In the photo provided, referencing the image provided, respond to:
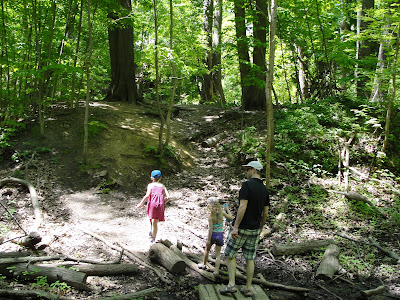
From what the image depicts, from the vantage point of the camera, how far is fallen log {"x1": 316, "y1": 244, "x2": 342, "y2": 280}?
5496mm

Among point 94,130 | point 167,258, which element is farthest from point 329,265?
point 94,130

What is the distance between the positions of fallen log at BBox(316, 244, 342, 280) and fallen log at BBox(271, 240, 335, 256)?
10.5 inches

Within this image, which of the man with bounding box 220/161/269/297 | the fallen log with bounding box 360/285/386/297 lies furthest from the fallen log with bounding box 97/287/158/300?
the fallen log with bounding box 360/285/386/297

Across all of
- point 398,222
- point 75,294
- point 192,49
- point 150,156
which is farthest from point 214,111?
point 75,294

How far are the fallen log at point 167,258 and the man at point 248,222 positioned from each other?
1018mm

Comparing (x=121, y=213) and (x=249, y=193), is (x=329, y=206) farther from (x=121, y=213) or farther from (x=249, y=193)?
(x=121, y=213)

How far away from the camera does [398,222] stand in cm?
732

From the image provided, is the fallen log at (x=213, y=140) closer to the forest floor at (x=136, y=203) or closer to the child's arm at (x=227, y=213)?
the forest floor at (x=136, y=203)

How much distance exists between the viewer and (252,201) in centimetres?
456

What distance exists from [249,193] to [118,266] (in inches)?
101

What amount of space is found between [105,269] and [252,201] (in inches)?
106

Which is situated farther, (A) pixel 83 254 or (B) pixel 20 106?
A: (B) pixel 20 106

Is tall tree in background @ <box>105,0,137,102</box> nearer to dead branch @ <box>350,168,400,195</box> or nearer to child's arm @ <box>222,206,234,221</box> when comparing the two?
dead branch @ <box>350,168,400,195</box>

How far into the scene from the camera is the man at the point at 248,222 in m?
4.55
